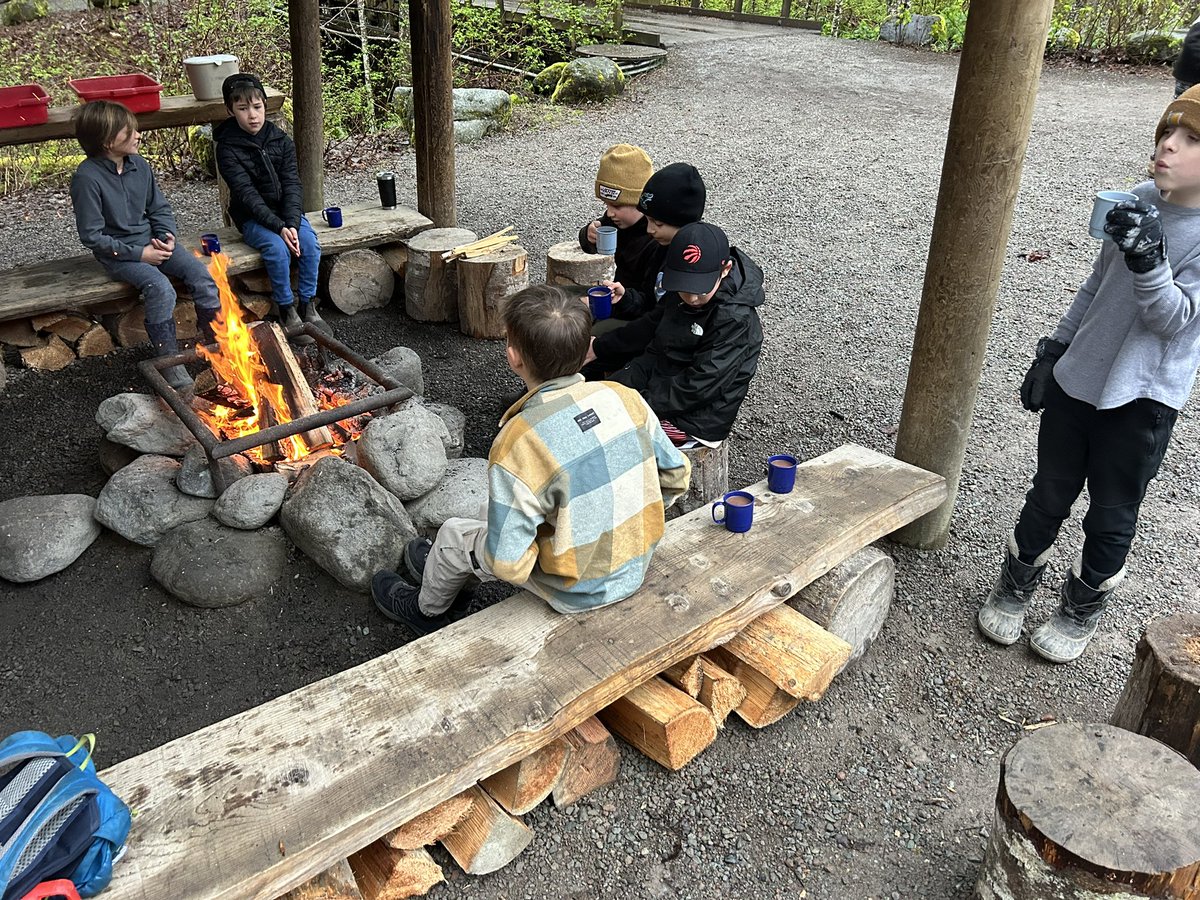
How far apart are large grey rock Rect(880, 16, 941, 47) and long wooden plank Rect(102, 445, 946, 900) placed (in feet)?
46.5

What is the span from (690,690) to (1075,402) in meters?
1.61

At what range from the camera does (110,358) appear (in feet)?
17.4

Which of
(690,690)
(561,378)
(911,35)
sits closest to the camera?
(561,378)

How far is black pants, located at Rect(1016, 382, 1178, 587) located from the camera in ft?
9.43

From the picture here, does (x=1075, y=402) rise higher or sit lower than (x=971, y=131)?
lower

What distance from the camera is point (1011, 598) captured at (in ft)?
11.2

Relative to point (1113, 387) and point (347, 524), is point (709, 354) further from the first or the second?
point (347, 524)

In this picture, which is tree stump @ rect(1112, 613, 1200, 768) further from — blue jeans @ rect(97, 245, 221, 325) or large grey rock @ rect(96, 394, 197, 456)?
blue jeans @ rect(97, 245, 221, 325)

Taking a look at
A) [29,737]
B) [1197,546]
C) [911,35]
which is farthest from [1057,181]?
[29,737]

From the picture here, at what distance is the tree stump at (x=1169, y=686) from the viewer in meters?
2.51

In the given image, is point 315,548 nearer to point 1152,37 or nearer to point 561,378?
point 561,378

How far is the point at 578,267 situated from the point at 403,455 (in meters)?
2.08

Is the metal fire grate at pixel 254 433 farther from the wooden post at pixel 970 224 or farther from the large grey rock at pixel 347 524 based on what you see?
the wooden post at pixel 970 224

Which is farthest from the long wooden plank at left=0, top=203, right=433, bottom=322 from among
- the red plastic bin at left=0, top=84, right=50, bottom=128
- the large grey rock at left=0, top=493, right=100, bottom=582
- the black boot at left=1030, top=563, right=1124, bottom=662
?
the black boot at left=1030, top=563, right=1124, bottom=662
